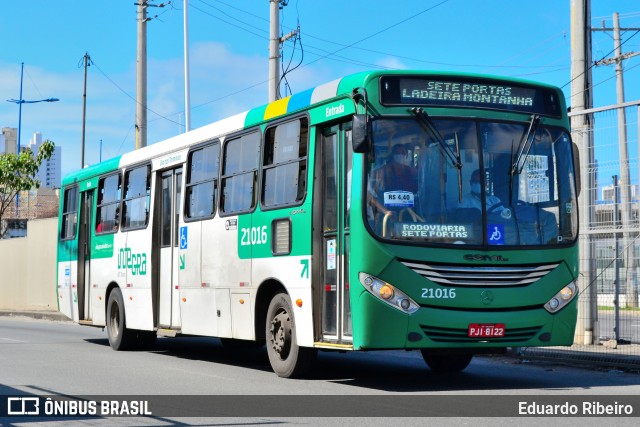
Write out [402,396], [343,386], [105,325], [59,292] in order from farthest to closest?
[59,292]
[105,325]
[343,386]
[402,396]

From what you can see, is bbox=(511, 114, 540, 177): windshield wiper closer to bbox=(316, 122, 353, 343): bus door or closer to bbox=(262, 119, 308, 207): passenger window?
bbox=(316, 122, 353, 343): bus door

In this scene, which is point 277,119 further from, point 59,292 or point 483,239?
point 59,292

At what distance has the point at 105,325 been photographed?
19.1 metres

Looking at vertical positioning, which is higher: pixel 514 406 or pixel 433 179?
pixel 433 179

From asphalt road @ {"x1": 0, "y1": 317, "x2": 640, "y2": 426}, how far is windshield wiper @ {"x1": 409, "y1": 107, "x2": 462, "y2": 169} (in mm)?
2499

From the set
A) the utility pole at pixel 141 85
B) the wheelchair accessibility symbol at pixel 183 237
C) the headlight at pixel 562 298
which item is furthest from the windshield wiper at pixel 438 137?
the utility pole at pixel 141 85

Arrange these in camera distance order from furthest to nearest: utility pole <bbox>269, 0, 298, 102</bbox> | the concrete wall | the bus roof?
1. the concrete wall
2. utility pole <bbox>269, 0, 298, 102</bbox>
3. the bus roof

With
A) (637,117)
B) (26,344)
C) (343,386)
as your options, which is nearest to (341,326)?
(343,386)

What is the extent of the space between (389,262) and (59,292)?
41.2 ft

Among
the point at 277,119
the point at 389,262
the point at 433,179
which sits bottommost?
the point at 389,262

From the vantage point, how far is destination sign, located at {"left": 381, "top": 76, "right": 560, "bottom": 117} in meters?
11.4

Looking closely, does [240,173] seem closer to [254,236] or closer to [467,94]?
[254,236]

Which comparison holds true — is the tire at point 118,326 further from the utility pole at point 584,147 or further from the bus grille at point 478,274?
the bus grille at point 478,274

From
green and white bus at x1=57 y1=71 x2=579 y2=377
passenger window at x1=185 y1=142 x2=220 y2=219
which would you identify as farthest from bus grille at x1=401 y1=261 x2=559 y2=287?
passenger window at x1=185 y1=142 x2=220 y2=219
